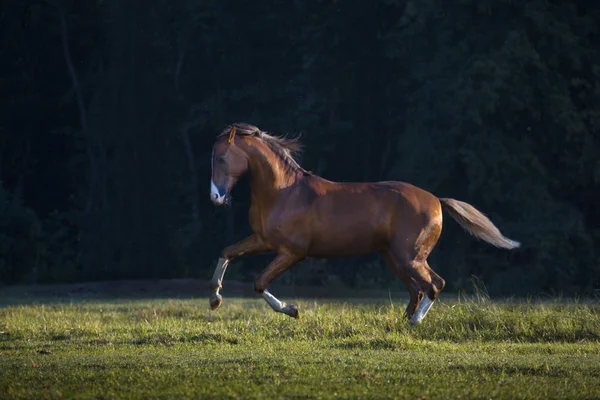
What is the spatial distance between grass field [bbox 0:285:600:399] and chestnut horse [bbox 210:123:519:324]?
68 cm

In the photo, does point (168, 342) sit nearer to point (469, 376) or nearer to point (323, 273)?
point (469, 376)

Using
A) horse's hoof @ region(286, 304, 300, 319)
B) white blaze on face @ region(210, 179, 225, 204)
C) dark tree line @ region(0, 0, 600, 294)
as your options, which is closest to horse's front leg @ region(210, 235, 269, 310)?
white blaze on face @ region(210, 179, 225, 204)

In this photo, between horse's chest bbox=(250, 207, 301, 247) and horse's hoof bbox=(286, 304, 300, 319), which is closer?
horse's hoof bbox=(286, 304, 300, 319)

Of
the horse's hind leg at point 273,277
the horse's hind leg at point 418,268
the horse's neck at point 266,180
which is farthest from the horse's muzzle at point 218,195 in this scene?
the horse's hind leg at point 418,268

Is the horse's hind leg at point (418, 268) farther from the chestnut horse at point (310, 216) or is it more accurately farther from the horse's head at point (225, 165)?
the horse's head at point (225, 165)

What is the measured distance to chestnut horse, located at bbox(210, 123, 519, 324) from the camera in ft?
50.1

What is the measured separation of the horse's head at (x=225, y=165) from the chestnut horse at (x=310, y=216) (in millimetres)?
12

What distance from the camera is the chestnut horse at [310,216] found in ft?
50.1

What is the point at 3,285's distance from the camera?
1172 inches

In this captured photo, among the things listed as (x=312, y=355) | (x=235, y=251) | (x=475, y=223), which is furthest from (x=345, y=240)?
(x=312, y=355)

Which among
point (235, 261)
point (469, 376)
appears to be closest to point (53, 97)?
point (235, 261)

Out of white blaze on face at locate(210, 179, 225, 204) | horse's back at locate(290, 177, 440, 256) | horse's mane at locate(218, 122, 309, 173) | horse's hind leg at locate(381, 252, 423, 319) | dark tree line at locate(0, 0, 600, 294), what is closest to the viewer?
white blaze on face at locate(210, 179, 225, 204)

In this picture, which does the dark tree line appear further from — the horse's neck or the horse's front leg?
the horse's neck

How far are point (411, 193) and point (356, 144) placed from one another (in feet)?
79.6
